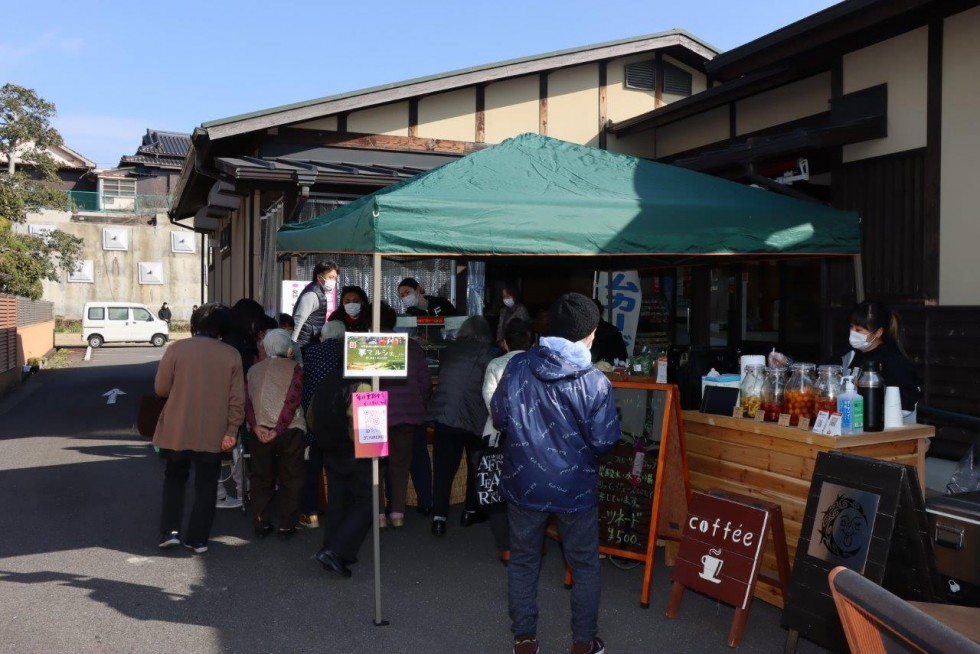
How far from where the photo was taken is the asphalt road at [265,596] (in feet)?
14.2

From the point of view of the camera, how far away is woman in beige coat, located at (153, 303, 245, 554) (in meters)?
5.71

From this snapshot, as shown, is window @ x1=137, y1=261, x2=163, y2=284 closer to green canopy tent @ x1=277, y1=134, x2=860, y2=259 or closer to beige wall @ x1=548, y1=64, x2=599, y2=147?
beige wall @ x1=548, y1=64, x2=599, y2=147

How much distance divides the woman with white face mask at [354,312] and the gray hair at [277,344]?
1.40 ft

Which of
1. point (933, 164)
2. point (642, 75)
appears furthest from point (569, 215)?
point (642, 75)

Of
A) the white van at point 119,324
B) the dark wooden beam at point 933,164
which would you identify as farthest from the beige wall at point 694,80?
the white van at point 119,324

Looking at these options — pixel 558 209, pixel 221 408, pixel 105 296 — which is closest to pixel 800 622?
pixel 558 209

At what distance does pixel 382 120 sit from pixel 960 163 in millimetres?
7564

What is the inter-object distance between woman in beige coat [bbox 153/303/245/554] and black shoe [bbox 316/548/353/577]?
1.09m

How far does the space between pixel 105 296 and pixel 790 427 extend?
3377cm

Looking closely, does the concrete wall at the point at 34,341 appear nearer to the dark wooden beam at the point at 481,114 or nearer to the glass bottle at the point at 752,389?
the dark wooden beam at the point at 481,114

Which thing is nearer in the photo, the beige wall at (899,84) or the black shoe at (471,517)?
the black shoe at (471,517)

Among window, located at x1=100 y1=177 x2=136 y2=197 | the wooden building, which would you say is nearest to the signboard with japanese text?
the wooden building

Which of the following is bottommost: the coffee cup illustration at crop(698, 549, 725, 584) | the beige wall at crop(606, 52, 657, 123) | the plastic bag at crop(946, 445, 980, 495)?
the coffee cup illustration at crop(698, 549, 725, 584)

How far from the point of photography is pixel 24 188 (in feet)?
68.4
